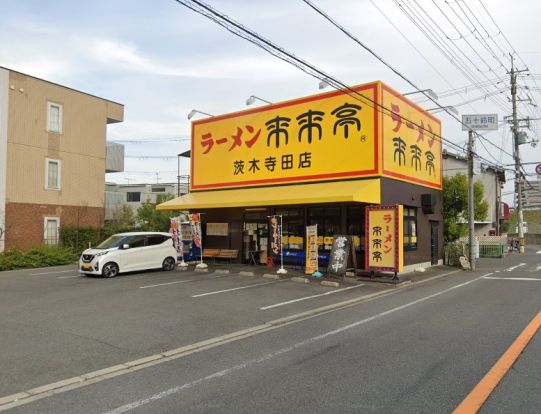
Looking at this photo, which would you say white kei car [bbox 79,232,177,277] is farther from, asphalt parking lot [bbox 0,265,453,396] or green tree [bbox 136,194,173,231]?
green tree [bbox 136,194,173,231]

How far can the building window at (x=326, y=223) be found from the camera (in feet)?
56.6

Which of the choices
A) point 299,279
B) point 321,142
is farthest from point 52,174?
point 299,279

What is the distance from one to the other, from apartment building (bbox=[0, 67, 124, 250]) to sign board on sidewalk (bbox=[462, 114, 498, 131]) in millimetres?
19850

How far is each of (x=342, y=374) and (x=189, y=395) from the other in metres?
1.80

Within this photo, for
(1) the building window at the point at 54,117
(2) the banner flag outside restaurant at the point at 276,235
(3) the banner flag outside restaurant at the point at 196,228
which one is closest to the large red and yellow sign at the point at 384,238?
(2) the banner flag outside restaurant at the point at 276,235

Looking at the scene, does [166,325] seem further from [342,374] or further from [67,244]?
[67,244]

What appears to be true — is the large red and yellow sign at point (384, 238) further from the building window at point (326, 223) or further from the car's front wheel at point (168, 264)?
the car's front wheel at point (168, 264)

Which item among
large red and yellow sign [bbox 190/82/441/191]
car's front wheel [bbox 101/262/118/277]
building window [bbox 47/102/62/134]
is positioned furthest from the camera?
building window [bbox 47/102/62/134]

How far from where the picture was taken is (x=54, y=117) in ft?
79.4

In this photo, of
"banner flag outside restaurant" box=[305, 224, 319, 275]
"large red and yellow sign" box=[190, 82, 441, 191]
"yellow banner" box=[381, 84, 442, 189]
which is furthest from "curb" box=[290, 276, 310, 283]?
"yellow banner" box=[381, 84, 442, 189]

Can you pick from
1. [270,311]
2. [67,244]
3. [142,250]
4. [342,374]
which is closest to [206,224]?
[142,250]

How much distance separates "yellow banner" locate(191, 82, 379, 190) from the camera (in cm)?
1664

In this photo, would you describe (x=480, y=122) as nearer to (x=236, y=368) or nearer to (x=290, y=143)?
(x=290, y=143)

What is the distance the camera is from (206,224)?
70.9 feet
